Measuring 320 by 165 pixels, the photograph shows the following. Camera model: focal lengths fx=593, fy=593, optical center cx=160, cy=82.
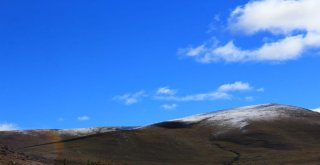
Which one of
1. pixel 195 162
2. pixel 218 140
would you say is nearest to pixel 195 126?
pixel 218 140

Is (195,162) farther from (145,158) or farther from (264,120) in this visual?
(264,120)

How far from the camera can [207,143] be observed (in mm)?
112188

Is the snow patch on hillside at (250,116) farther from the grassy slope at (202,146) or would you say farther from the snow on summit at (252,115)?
the grassy slope at (202,146)

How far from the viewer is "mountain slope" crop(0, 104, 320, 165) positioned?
84.9 m

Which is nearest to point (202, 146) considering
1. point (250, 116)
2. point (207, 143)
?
point (207, 143)

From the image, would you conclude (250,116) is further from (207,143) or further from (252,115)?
(207,143)

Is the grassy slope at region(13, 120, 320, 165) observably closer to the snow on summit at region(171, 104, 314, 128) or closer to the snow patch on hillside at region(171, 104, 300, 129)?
the snow patch on hillside at region(171, 104, 300, 129)

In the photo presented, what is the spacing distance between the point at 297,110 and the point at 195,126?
33.0 m

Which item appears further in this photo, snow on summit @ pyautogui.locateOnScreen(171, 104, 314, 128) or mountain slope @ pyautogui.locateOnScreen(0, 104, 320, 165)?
snow on summit @ pyautogui.locateOnScreen(171, 104, 314, 128)

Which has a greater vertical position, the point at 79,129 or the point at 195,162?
the point at 79,129

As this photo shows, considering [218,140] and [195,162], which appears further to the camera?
[218,140]

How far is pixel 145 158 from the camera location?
89438 millimetres

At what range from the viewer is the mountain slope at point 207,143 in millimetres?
84938

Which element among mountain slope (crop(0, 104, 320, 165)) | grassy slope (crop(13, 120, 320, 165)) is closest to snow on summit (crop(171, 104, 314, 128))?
mountain slope (crop(0, 104, 320, 165))
